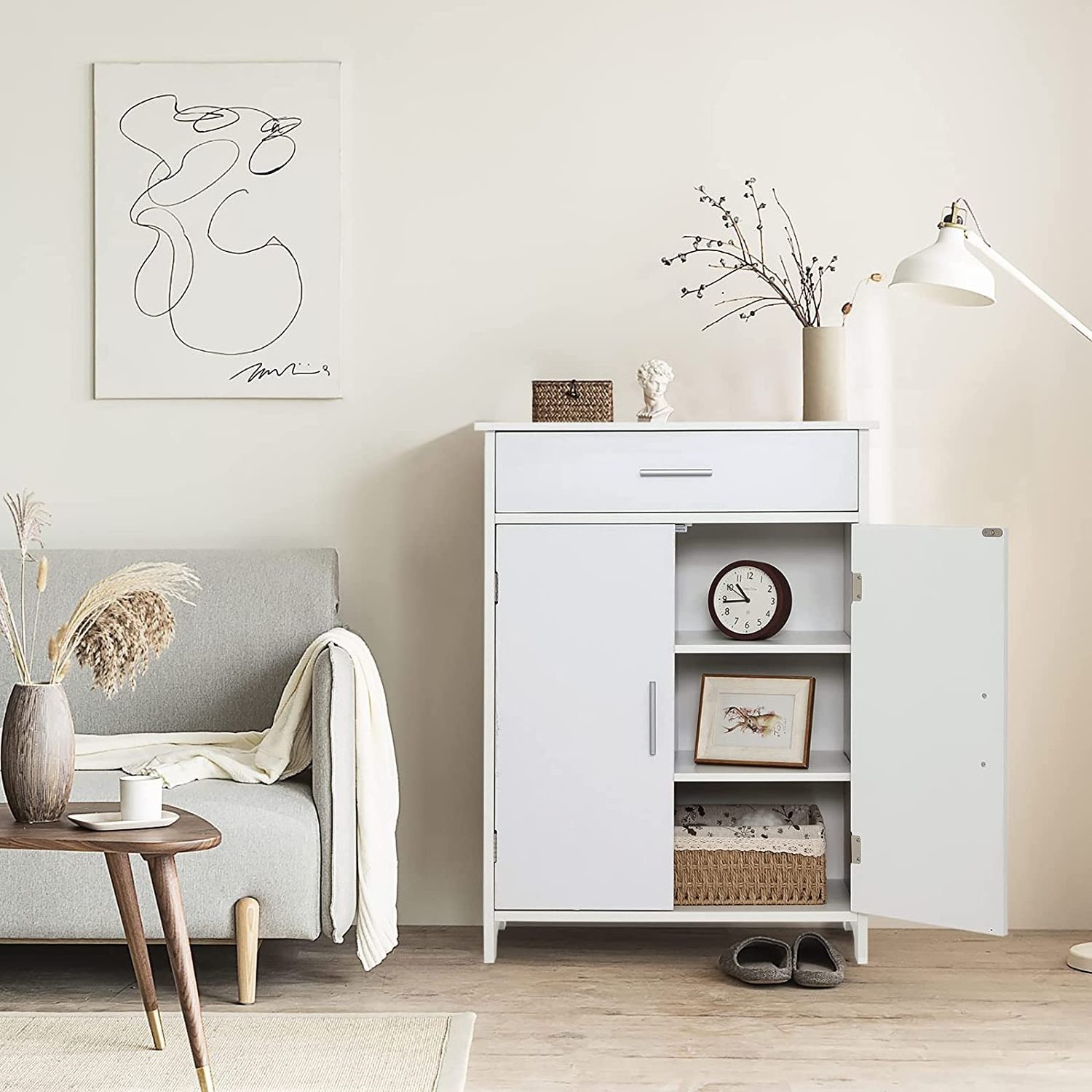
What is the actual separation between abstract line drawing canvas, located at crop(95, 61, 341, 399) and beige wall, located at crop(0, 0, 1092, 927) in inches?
2.6

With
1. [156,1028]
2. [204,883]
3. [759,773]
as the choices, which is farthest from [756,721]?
[156,1028]

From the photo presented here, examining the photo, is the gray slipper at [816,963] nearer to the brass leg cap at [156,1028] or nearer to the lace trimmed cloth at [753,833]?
the lace trimmed cloth at [753,833]

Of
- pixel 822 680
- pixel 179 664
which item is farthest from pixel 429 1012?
pixel 822 680

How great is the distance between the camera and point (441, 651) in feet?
11.3

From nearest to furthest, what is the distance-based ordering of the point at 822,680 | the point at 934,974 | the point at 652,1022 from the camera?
the point at 652,1022 < the point at 934,974 < the point at 822,680

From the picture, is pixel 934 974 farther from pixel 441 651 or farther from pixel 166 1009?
pixel 166 1009

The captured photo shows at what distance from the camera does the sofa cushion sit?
8.81ft

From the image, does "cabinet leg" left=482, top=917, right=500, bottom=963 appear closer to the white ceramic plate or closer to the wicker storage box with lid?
the wicker storage box with lid

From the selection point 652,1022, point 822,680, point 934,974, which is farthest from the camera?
point 822,680

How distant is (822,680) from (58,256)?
2230 millimetres

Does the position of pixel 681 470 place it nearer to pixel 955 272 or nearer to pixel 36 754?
pixel 955 272

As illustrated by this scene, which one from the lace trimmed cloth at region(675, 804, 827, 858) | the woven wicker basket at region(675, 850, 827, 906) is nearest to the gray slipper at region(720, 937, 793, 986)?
the woven wicker basket at region(675, 850, 827, 906)

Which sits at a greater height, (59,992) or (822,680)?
(822,680)

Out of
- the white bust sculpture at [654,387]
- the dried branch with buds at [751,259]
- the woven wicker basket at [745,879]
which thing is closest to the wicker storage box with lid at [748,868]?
the woven wicker basket at [745,879]
